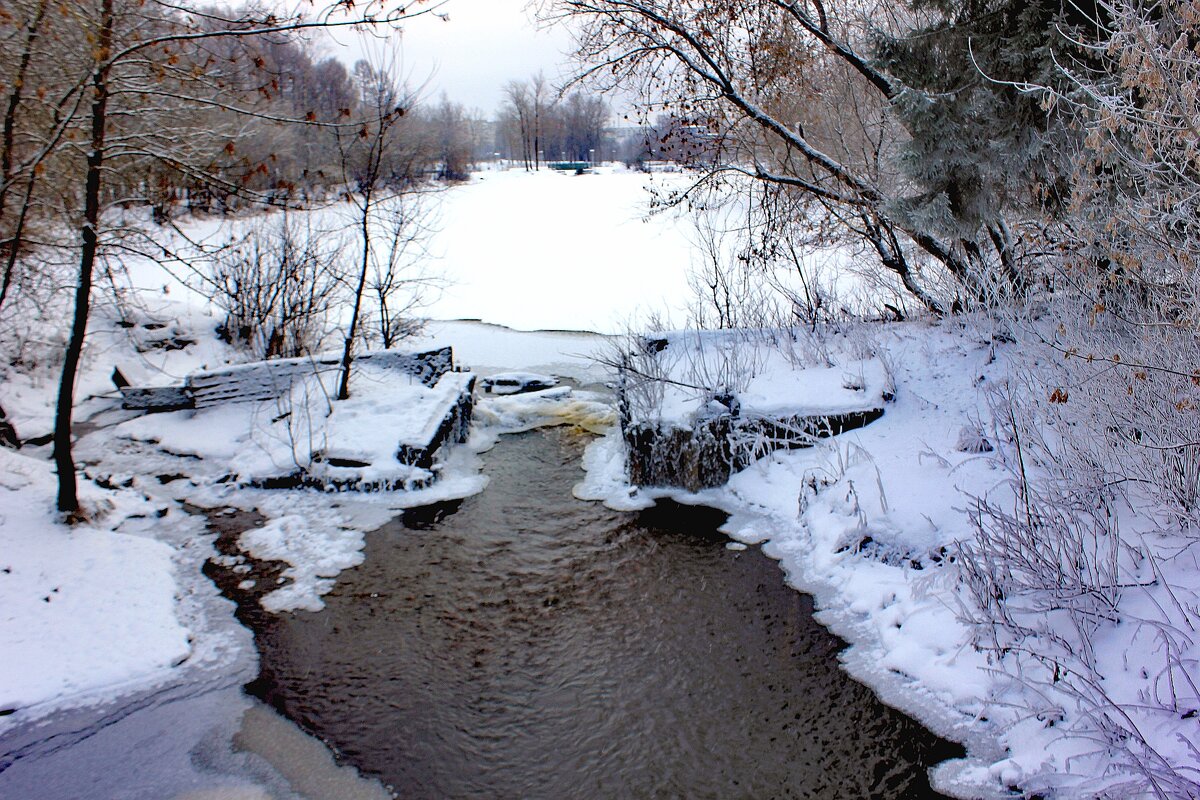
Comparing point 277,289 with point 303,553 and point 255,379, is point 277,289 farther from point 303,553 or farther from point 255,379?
point 303,553

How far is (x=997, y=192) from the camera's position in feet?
25.1

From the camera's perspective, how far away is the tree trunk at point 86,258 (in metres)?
5.46

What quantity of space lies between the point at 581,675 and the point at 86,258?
4.80 meters

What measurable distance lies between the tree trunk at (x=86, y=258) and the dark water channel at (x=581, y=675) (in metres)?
2.14

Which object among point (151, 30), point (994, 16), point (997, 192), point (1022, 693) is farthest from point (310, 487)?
point (994, 16)

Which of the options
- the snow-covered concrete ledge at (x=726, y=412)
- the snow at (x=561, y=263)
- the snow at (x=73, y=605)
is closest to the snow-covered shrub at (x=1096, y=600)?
the snow-covered concrete ledge at (x=726, y=412)

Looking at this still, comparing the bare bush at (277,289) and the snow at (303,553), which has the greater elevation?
the bare bush at (277,289)

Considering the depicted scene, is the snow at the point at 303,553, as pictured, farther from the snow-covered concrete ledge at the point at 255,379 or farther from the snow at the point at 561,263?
the snow at the point at 561,263

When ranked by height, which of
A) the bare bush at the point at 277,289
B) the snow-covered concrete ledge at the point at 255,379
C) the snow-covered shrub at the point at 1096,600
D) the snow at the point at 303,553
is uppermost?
the bare bush at the point at 277,289

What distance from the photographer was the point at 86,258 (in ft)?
19.3

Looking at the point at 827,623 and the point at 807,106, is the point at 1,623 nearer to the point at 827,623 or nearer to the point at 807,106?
the point at 827,623

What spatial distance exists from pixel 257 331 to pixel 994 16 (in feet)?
33.6

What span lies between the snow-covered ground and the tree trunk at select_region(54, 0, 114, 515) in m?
0.34

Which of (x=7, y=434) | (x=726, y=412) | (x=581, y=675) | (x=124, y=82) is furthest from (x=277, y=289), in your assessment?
(x=581, y=675)
